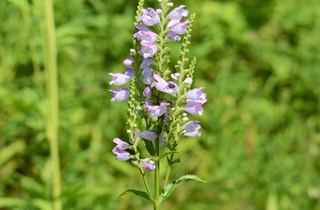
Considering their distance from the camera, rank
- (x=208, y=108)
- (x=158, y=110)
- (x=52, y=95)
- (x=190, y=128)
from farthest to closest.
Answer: (x=208, y=108) → (x=52, y=95) → (x=190, y=128) → (x=158, y=110)

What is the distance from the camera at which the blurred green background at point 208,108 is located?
281 centimetres

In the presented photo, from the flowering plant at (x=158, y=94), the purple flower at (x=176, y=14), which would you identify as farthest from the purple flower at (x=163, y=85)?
the purple flower at (x=176, y=14)

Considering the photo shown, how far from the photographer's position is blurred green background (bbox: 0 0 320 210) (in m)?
2.81

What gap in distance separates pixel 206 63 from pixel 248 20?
2.46 feet

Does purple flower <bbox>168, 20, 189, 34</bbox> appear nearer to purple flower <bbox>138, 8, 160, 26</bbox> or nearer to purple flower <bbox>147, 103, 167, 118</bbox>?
purple flower <bbox>138, 8, 160, 26</bbox>

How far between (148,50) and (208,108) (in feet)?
7.86

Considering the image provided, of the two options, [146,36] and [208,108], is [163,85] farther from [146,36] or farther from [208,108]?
[208,108]

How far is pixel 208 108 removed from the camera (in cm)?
331

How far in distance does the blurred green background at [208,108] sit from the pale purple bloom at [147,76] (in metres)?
1.32

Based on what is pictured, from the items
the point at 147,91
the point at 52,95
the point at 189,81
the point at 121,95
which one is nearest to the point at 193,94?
the point at 189,81

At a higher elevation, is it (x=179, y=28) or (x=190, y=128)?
(x=179, y=28)

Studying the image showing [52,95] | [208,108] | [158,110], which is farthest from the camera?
[208,108]

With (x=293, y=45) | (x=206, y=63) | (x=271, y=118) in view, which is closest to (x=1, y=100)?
(x=206, y=63)

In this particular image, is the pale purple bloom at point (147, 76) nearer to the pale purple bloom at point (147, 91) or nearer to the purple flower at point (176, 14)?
the pale purple bloom at point (147, 91)
